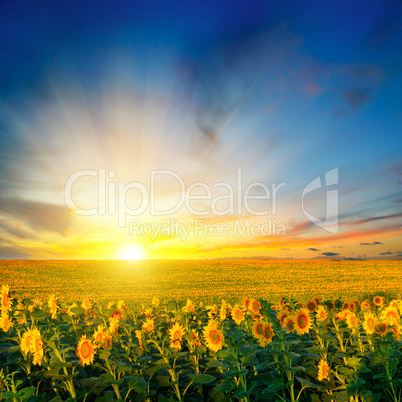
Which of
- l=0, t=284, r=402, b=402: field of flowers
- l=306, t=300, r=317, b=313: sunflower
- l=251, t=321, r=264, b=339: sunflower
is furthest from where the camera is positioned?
l=306, t=300, r=317, b=313: sunflower

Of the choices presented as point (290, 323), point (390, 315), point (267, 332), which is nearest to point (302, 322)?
point (290, 323)

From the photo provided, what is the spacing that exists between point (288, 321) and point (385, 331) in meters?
1.31

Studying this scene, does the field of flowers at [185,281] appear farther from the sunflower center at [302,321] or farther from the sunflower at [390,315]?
the sunflower center at [302,321]

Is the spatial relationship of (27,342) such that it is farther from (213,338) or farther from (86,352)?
(213,338)

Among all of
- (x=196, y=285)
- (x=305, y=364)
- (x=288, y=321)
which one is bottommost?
(x=196, y=285)

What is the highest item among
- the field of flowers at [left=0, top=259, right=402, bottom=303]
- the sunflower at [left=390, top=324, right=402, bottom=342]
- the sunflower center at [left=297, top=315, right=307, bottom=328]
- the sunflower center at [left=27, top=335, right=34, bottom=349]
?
the sunflower center at [left=297, top=315, right=307, bottom=328]

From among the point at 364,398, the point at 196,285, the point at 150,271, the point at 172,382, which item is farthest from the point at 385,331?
the point at 150,271

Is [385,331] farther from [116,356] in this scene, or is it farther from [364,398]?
[116,356]

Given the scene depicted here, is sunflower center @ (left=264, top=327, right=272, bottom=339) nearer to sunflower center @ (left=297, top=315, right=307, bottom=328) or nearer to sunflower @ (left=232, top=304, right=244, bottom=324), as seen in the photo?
sunflower center @ (left=297, top=315, right=307, bottom=328)

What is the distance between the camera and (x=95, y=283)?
2747 cm

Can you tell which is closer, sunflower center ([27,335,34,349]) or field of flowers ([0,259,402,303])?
sunflower center ([27,335,34,349])

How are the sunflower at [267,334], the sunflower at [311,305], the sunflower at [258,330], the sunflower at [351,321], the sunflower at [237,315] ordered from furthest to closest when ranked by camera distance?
the sunflower at [311,305]
the sunflower at [237,315]
the sunflower at [351,321]
the sunflower at [258,330]
the sunflower at [267,334]

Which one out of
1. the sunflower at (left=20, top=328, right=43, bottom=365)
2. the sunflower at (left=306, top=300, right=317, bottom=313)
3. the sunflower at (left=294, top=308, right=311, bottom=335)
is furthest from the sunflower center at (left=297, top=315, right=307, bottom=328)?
the sunflower at (left=20, top=328, right=43, bottom=365)

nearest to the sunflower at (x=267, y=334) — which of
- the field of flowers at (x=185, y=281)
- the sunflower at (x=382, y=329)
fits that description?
the sunflower at (x=382, y=329)
